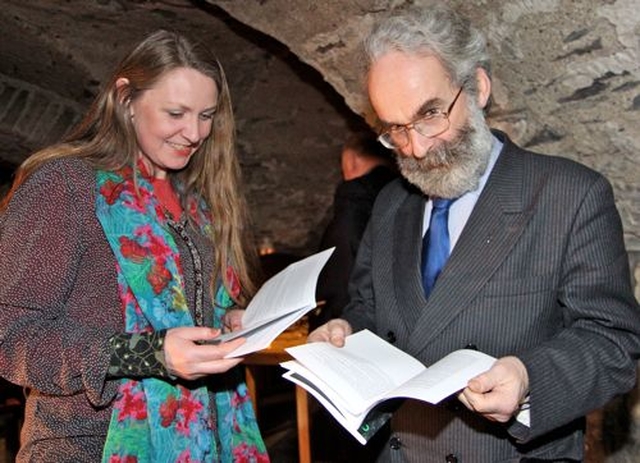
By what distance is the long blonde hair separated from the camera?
6.15ft

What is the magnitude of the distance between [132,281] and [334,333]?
50 centimetres

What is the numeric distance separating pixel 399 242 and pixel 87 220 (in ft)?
2.51

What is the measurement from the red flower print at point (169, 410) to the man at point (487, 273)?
1.36 ft

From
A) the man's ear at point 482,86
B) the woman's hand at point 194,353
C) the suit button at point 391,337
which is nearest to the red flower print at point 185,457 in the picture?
the woman's hand at point 194,353

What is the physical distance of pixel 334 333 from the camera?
1.69m

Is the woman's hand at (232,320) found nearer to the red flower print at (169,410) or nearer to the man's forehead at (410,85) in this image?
the red flower print at (169,410)

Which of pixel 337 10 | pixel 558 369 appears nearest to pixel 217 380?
pixel 558 369

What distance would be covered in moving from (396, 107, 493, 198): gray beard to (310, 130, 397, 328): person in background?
5.16 feet

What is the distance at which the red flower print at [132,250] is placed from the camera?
1.75 m

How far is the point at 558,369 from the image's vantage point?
4.63 ft

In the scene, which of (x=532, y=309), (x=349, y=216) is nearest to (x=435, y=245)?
(x=532, y=309)

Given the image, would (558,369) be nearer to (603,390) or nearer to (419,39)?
(603,390)

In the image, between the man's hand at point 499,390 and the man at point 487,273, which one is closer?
the man's hand at point 499,390

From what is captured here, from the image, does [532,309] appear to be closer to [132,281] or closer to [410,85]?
[410,85]
